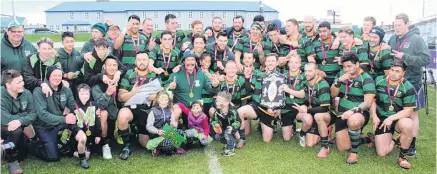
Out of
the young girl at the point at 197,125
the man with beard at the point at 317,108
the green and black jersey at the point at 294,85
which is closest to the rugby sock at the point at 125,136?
the young girl at the point at 197,125

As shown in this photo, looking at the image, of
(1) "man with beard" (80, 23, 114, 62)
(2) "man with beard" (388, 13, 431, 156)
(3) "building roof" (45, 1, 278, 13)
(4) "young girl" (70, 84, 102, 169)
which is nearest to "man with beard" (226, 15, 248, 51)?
(1) "man with beard" (80, 23, 114, 62)

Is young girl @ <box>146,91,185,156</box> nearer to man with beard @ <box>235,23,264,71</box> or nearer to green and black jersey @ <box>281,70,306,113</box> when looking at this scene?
green and black jersey @ <box>281,70,306,113</box>

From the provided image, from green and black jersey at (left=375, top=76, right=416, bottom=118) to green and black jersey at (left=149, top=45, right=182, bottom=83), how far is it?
3516 millimetres

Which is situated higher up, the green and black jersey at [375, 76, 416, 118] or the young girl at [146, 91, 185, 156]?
the green and black jersey at [375, 76, 416, 118]

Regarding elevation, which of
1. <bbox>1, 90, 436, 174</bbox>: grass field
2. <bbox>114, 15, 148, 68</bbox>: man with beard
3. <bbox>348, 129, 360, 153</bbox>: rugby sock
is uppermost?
<bbox>114, 15, 148, 68</bbox>: man with beard

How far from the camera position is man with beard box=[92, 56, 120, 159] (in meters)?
6.21

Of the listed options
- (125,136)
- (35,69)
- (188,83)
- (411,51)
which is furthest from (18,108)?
(411,51)

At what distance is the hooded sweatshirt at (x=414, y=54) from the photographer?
22.4 feet

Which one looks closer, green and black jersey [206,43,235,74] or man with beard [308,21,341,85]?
man with beard [308,21,341,85]

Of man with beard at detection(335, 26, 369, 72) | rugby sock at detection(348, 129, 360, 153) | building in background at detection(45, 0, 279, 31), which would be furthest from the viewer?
building in background at detection(45, 0, 279, 31)

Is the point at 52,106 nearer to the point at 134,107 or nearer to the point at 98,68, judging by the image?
the point at 98,68

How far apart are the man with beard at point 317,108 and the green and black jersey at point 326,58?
83 centimetres

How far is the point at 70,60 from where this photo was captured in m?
6.97

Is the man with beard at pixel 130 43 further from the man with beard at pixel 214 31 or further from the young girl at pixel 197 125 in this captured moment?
the young girl at pixel 197 125
